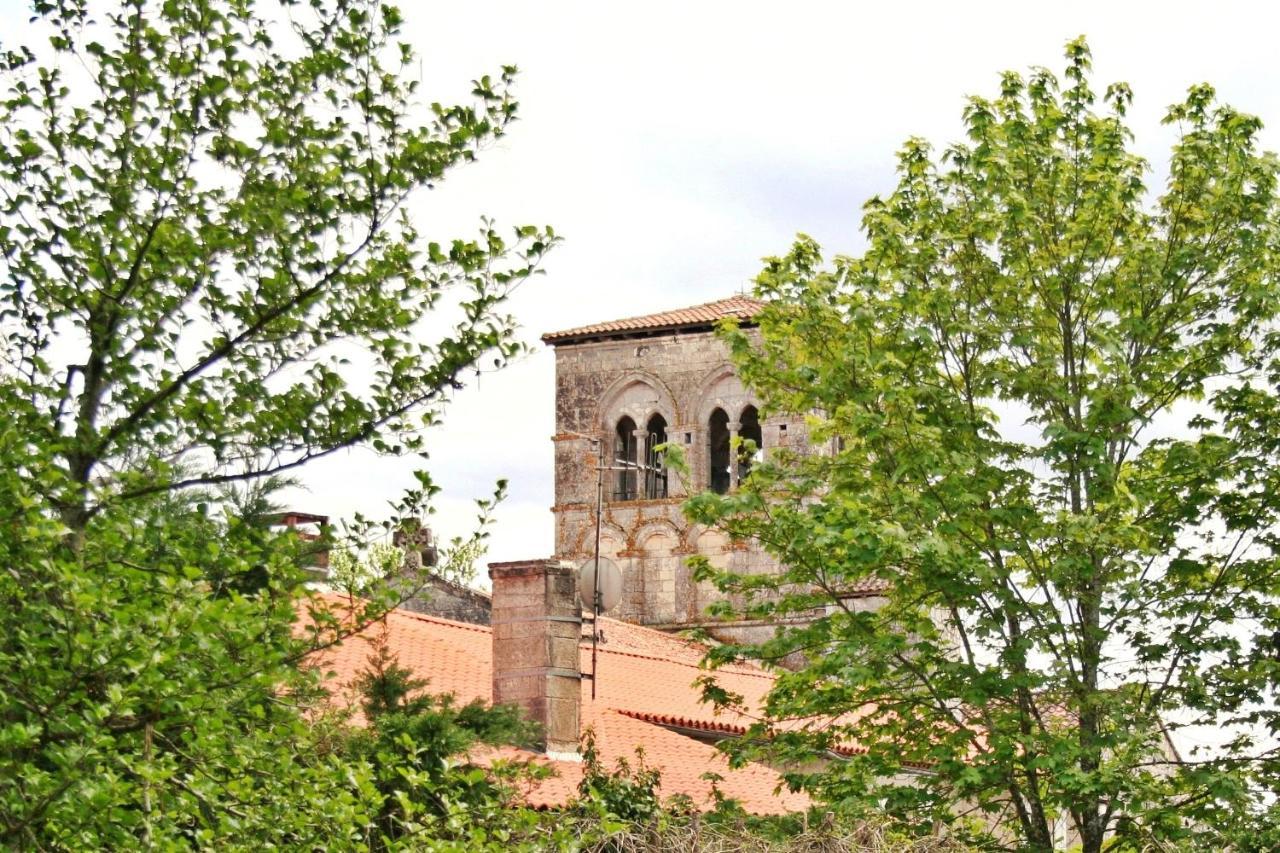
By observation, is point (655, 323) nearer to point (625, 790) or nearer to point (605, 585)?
point (605, 585)

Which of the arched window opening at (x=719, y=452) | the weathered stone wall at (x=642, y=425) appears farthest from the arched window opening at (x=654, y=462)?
the arched window opening at (x=719, y=452)

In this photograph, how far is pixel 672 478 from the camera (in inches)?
1619

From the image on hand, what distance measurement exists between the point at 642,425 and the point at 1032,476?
24.9 m

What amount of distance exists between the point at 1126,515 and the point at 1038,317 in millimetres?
2029

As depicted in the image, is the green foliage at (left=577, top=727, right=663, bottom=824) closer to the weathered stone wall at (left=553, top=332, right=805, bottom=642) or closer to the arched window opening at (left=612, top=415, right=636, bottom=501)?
the weathered stone wall at (left=553, top=332, right=805, bottom=642)

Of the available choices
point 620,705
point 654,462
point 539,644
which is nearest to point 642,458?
point 654,462

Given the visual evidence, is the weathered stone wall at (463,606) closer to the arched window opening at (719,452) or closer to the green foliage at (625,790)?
the arched window opening at (719,452)

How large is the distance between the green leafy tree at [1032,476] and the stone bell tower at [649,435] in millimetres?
21731

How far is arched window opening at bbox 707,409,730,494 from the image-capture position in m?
41.1

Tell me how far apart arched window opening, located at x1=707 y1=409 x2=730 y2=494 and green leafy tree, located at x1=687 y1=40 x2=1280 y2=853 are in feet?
75.4

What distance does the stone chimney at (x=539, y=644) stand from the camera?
20.6 m

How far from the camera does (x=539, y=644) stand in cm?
2050

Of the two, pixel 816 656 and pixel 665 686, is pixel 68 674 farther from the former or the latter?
pixel 665 686

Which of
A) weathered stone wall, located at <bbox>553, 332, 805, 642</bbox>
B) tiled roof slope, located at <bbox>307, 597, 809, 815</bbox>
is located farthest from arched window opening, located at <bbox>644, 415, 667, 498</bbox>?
tiled roof slope, located at <bbox>307, 597, 809, 815</bbox>
